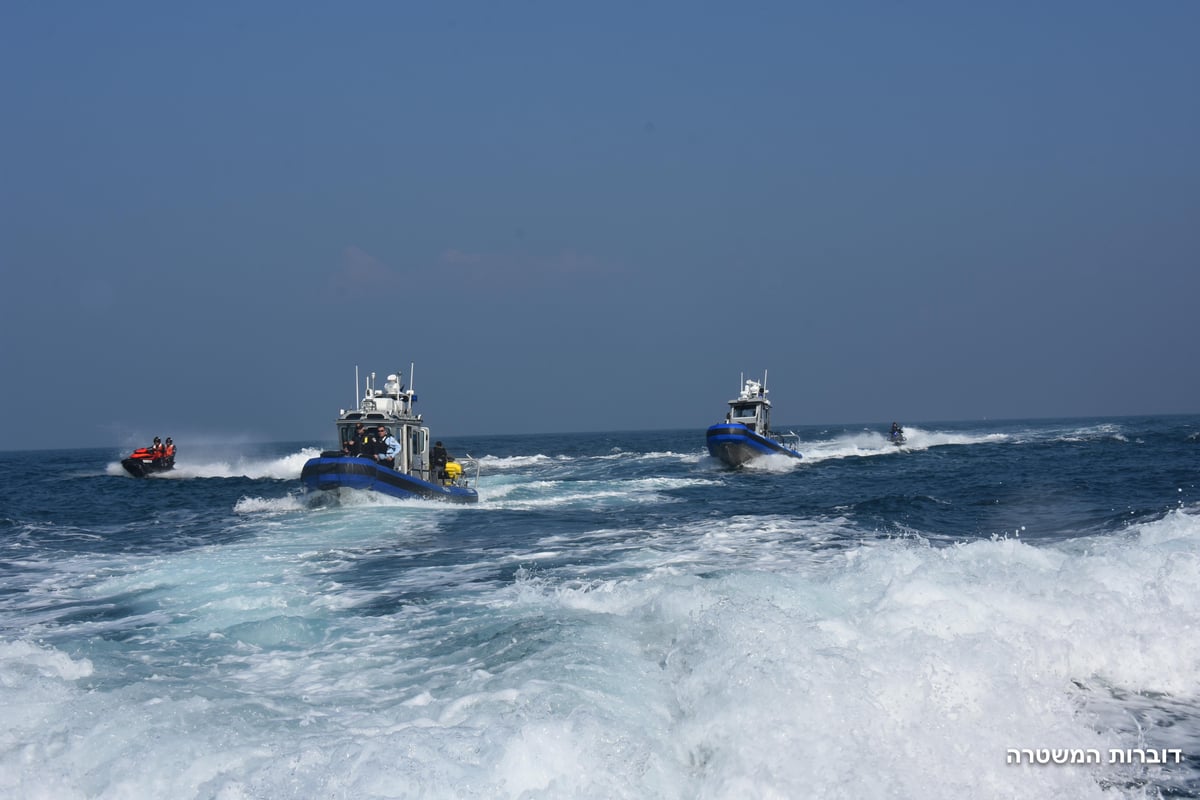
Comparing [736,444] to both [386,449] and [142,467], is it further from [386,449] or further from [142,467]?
[142,467]

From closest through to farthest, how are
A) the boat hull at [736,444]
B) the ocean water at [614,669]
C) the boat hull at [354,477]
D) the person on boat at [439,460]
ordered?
1. the ocean water at [614,669]
2. the boat hull at [354,477]
3. the person on boat at [439,460]
4. the boat hull at [736,444]

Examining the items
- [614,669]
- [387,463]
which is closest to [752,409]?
[387,463]

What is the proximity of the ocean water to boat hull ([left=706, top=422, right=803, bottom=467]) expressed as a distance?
2145cm

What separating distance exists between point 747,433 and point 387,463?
18.7 m

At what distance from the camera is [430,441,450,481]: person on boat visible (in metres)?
23.9

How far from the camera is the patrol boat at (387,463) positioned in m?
20.5

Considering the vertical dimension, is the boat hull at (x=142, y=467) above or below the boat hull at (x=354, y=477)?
below

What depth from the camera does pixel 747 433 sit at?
36375 mm

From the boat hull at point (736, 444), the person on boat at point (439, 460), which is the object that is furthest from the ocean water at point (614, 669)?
the boat hull at point (736, 444)

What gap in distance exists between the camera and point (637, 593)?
896 cm

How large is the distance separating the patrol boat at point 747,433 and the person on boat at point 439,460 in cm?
1520

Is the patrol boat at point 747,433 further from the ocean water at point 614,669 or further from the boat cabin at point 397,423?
the ocean water at point 614,669

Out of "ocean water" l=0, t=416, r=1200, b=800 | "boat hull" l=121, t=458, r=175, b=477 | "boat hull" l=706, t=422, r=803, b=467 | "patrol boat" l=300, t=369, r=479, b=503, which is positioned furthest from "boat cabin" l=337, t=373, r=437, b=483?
"boat hull" l=121, t=458, r=175, b=477

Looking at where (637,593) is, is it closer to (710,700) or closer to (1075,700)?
(710,700)
